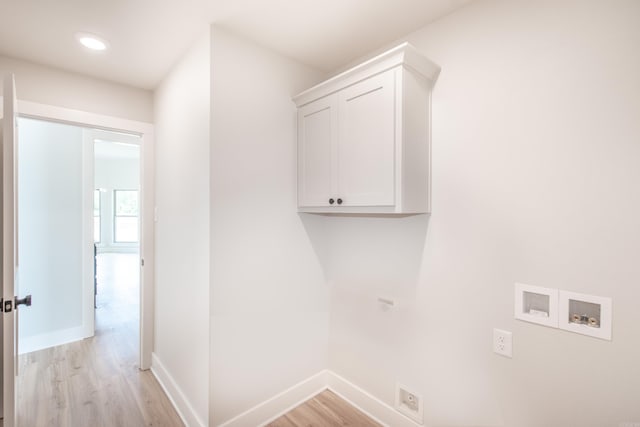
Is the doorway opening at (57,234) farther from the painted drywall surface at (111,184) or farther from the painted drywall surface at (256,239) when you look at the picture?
the painted drywall surface at (111,184)

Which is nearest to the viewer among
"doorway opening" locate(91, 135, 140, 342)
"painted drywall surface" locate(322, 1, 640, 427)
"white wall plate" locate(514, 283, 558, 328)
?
"painted drywall surface" locate(322, 1, 640, 427)

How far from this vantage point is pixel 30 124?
2916 millimetres

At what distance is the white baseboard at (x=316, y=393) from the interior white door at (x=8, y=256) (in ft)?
3.51

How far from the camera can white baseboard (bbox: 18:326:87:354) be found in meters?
2.89

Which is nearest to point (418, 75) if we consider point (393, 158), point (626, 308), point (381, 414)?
point (393, 158)

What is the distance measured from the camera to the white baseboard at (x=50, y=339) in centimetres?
289

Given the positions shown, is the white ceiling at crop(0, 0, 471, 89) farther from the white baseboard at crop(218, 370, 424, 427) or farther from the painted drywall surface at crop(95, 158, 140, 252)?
the painted drywall surface at crop(95, 158, 140, 252)

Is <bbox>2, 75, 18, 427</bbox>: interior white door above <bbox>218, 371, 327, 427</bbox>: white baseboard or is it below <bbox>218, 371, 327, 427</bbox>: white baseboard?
above

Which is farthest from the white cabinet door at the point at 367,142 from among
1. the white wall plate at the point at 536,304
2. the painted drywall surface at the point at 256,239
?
the white wall plate at the point at 536,304

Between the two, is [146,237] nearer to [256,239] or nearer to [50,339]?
[256,239]

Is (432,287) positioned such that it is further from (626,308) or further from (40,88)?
(40,88)

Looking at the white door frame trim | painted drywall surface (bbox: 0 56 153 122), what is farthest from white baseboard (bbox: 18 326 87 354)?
painted drywall surface (bbox: 0 56 153 122)

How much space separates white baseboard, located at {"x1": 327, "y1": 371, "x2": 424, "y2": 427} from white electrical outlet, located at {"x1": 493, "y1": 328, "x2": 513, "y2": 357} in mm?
724

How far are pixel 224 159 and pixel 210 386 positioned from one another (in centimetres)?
136
